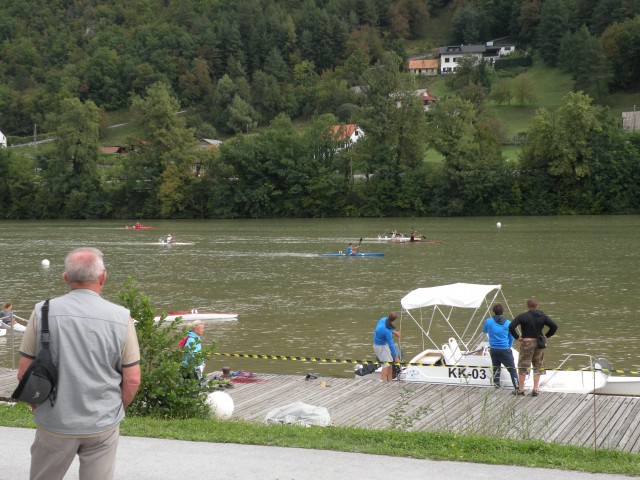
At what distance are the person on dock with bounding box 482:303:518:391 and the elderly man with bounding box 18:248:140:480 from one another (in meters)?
10.9

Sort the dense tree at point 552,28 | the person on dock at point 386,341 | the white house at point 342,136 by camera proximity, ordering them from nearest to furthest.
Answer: the person on dock at point 386,341 < the white house at point 342,136 < the dense tree at point 552,28

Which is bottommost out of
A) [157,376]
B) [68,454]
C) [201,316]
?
[201,316]

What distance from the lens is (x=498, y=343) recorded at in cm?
1598

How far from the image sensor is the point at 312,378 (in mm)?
17094

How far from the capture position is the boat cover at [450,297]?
61.1 ft

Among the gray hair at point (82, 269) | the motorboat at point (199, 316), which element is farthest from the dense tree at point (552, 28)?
the gray hair at point (82, 269)

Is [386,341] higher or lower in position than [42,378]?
lower

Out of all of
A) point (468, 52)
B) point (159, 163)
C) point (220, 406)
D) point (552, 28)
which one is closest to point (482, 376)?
point (220, 406)

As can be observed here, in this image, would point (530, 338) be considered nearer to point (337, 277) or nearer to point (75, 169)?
point (337, 277)

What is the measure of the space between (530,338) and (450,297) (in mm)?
3397

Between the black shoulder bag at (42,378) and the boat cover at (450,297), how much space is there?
13.5 meters

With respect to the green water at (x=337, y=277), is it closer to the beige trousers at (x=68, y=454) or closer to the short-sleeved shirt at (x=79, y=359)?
the beige trousers at (x=68, y=454)

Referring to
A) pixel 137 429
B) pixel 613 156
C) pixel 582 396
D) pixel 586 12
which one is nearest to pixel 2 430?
pixel 137 429

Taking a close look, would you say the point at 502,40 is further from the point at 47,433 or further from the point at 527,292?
the point at 47,433
